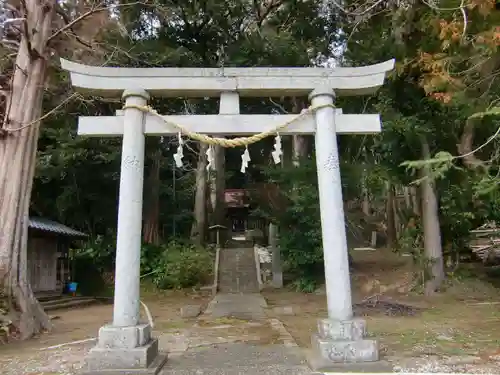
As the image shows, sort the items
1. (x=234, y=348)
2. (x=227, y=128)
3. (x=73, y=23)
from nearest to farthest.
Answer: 1. (x=227, y=128)
2. (x=234, y=348)
3. (x=73, y=23)

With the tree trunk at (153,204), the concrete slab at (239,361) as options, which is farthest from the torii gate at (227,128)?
the tree trunk at (153,204)

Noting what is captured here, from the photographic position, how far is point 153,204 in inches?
742

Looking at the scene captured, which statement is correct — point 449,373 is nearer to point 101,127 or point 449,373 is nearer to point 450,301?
point 101,127

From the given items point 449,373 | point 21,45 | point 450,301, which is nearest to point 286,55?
point 21,45

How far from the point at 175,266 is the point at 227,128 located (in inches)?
456

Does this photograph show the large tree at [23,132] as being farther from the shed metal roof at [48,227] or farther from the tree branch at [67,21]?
the shed metal roof at [48,227]

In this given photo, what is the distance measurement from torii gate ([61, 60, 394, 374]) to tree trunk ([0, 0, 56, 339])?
3888 mm

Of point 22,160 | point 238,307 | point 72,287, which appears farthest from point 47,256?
point 238,307

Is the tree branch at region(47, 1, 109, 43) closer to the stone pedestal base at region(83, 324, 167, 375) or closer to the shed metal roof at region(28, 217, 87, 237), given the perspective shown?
the shed metal roof at region(28, 217, 87, 237)

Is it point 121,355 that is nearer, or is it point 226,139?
point 121,355

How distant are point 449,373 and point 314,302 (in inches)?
335

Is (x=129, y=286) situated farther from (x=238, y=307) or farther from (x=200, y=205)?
(x=200, y=205)

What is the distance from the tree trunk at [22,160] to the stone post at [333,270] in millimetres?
6076

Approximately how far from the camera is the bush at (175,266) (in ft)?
54.4
